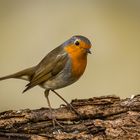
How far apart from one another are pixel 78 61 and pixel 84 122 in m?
0.64

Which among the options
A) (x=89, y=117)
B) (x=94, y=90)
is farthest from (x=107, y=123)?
(x=94, y=90)

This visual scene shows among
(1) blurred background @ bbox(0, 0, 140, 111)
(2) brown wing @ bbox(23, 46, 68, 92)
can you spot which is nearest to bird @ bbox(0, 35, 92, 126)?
(2) brown wing @ bbox(23, 46, 68, 92)

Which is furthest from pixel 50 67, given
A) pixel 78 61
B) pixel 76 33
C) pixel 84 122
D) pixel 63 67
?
pixel 76 33

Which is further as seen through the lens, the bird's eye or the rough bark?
the bird's eye

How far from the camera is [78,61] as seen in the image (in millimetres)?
6559

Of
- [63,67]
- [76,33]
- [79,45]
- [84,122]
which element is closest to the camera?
[84,122]

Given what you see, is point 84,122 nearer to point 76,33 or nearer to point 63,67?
point 63,67

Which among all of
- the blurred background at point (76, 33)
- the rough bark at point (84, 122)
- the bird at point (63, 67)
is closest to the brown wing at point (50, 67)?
the bird at point (63, 67)

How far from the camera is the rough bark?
5.98m

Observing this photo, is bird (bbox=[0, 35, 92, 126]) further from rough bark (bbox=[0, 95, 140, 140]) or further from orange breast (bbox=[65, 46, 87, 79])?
rough bark (bbox=[0, 95, 140, 140])

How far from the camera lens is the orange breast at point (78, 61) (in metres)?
6.53

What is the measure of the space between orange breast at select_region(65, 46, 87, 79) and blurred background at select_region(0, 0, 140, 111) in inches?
83.5

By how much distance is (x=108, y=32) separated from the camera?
9.77 meters

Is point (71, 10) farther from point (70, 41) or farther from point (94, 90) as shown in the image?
point (70, 41)
